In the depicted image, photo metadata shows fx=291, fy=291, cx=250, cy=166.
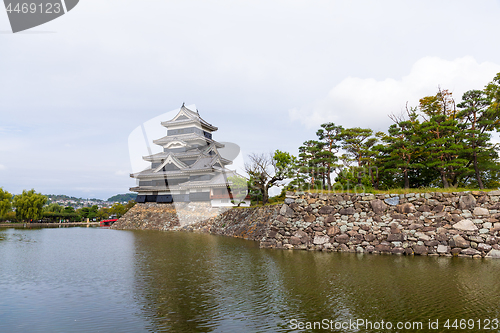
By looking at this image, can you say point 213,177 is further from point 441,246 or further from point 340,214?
point 441,246

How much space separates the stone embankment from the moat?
107cm

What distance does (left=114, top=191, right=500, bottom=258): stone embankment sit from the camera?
1158 cm

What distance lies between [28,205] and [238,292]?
47.3m

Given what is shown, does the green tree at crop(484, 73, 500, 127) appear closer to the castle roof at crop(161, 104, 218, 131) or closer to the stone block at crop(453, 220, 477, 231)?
the stone block at crop(453, 220, 477, 231)

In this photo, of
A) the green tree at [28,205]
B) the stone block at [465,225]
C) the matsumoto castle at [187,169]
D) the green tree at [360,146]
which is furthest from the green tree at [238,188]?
the green tree at [28,205]

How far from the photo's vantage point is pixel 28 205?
42.1 metres

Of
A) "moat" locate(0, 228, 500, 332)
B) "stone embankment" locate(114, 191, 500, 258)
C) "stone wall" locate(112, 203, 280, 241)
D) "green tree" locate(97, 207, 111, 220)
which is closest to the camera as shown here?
"moat" locate(0, 228, 500, 332)

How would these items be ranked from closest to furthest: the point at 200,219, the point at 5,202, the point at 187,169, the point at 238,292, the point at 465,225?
1. the point at 238,292
2. the point at 465,225
3. the point at 200,219
4. the point at 187,169
5. the point at 5,202

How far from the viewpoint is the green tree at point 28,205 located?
4194 centimetres

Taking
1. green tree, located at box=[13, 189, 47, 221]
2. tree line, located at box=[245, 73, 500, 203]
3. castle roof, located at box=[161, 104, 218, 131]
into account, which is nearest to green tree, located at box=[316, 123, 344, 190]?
tree line, located at box=[245, 73, 500, 203]

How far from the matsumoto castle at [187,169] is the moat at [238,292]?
19190 millimetres

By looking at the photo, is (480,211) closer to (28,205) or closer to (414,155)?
(414,155)

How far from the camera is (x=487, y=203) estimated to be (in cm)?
1178

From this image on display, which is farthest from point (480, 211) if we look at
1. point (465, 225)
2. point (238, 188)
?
point (238, 188)
